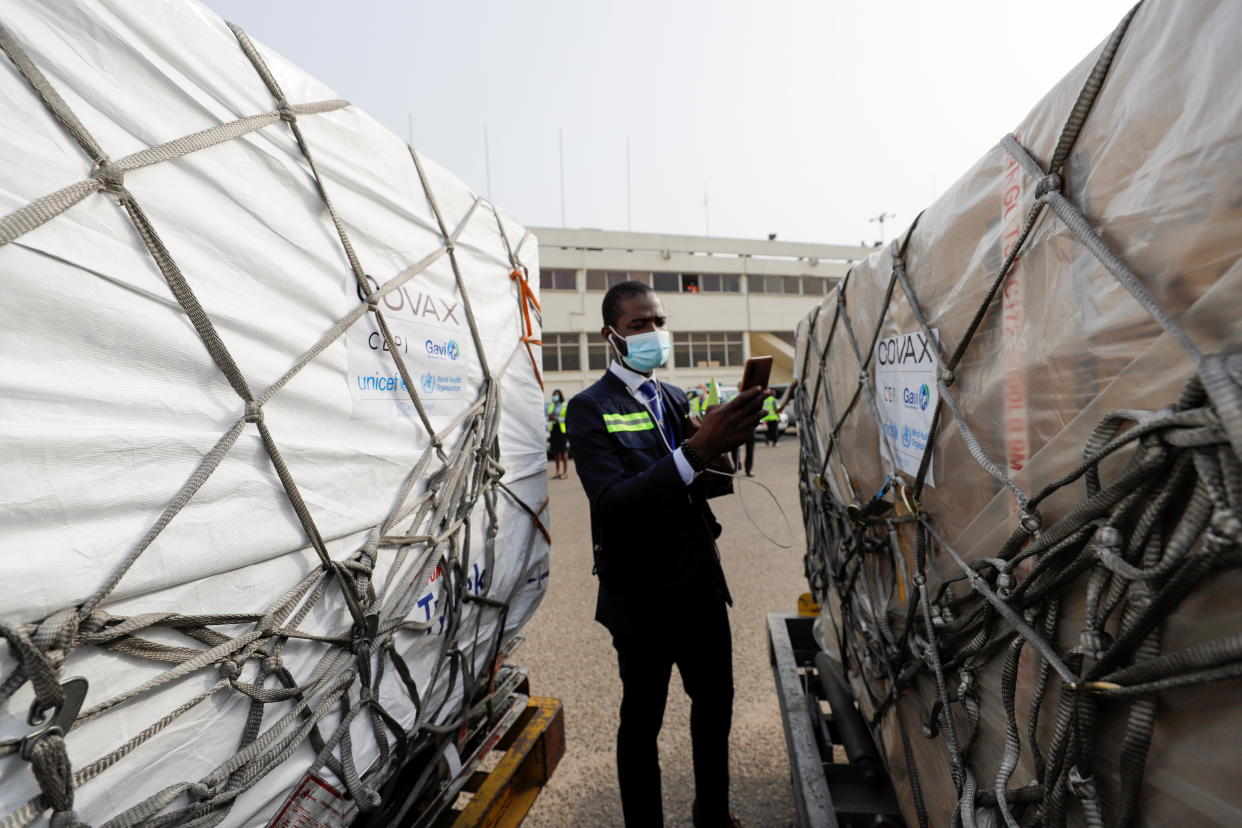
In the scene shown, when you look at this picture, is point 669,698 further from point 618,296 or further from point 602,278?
point 602,278

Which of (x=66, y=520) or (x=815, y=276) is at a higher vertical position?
(x=815, y=276)

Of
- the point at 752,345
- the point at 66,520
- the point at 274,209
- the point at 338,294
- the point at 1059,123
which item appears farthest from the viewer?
the point at 752,345

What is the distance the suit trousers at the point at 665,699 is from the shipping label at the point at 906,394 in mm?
858

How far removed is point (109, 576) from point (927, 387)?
4.94 ft

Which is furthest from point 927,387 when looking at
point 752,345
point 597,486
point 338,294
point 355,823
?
point 752,345

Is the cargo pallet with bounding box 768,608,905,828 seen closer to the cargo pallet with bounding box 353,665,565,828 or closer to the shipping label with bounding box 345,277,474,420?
the cargo pallet with bounding box 353,665,565,828

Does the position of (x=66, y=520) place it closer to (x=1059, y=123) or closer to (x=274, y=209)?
(x=274, y=209)

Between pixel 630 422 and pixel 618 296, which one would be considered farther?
pixel 618 296

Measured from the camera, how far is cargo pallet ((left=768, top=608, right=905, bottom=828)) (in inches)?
60.8

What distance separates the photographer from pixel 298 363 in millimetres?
1077

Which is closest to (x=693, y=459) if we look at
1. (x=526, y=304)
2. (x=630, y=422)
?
(x=630, y=422)

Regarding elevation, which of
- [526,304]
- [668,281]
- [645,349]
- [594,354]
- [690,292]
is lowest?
[645,349]

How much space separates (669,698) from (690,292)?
77.7ft

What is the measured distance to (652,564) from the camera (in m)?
1.82
